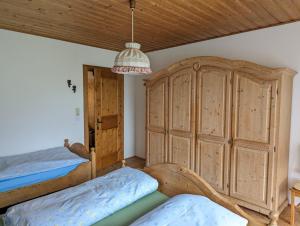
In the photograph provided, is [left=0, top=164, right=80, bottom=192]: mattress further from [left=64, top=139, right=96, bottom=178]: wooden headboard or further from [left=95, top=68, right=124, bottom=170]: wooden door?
[left=95, top=68, right=124, bottom=170]: wooden door

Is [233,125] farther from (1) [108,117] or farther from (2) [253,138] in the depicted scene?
(1) [108,117]

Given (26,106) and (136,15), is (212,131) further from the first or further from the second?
(26,106)

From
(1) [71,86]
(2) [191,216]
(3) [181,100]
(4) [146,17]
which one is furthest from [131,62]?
(1) [71,86]

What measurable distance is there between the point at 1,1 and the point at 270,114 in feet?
10.5

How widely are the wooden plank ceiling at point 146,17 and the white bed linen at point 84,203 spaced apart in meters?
1.81

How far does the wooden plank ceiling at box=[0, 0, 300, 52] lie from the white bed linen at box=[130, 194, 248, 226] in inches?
75.7

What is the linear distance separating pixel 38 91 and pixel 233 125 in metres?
2.97

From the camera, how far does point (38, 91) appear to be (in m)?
3.30

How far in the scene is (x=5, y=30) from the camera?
296cm

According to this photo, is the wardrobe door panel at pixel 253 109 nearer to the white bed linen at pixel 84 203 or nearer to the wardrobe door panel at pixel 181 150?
the wardrobe door panel at pixel 181 150

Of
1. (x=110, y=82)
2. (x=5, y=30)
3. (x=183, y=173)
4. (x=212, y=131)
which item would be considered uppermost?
(x=5, y=30)

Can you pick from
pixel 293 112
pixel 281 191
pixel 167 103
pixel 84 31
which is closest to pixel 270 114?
pixel 293 112

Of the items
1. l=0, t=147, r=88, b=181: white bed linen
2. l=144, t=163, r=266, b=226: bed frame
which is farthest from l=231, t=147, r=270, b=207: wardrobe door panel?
l=0, t=147, r=88, b=181: white bed linen

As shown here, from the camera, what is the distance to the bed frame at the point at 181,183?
167cm
